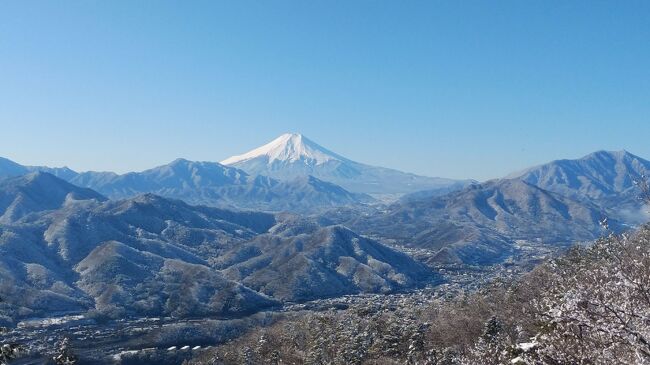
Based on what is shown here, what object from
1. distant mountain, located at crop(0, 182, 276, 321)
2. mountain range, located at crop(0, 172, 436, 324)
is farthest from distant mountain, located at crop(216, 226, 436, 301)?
distant mountain, located at crop(0, 182, 276, 321)

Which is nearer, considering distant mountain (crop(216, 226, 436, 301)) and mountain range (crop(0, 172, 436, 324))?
mountain range (crop(0, 172, 436, 324))

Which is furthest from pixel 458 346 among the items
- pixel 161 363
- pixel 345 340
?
pixel 161 363

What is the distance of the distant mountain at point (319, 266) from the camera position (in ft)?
477

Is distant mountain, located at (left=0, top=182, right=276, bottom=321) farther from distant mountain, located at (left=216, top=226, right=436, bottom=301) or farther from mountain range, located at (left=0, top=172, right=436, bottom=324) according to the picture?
distant mountain, located at (left=216, top=226, right=436, bottom=301)

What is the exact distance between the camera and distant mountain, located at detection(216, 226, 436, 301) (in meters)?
146

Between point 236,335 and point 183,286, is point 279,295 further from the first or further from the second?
point 236,335

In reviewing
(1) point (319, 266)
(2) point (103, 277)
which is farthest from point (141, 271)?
(1) point (319, 266)

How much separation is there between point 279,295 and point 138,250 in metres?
49.1

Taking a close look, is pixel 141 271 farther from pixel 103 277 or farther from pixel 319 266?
pixel 319 266

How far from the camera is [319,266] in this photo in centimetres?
15712

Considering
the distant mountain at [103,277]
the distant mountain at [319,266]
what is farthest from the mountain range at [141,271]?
the distant mountain at [319,266]

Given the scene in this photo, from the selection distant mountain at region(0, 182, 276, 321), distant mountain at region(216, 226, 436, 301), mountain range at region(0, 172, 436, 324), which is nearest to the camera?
distant mountain at region(0, 182, 276, 321)

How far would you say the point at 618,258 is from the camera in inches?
336

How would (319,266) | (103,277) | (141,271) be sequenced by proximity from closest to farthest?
1. (103,277)
2. (141,271)
3. (319,266)
